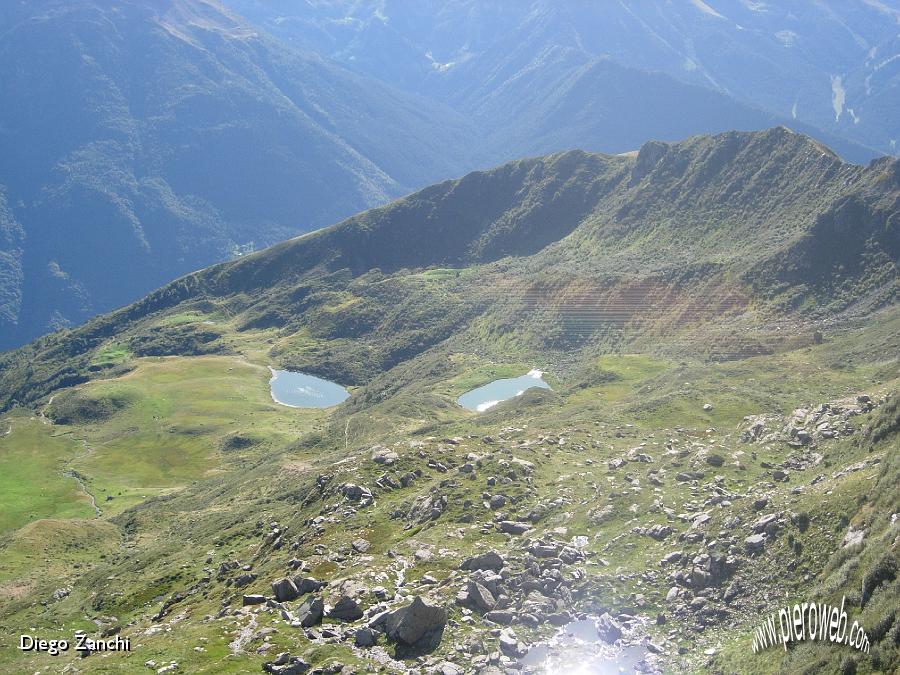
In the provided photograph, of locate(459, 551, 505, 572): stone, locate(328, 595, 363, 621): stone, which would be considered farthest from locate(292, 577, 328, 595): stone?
locate(459, 551, 505, 572): stone

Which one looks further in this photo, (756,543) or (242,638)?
(242,638)

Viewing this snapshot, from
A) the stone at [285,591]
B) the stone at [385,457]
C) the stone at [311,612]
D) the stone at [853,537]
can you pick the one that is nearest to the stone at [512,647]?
the stone at [311,612]

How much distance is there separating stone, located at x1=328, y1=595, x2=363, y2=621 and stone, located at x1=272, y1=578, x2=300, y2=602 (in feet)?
22.8

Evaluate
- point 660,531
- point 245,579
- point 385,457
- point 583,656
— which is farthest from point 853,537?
point 385,457

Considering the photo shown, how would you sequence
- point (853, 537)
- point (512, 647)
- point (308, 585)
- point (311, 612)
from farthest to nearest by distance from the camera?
point (308, 585)
point (311, 612)
point (512, 647)
point (853, 537)

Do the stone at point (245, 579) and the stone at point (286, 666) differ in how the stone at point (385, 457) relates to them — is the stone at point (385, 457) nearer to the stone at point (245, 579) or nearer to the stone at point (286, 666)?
the stone at point (245, 579)

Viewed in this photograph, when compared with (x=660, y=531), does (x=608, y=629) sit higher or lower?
lower

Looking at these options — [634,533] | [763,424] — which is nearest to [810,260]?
[763,424]

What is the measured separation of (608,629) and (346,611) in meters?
17.7

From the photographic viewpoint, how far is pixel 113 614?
8662cm

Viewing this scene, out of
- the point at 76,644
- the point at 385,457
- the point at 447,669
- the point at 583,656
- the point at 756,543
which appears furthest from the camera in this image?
the point at 385,457

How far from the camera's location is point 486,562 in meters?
55.6

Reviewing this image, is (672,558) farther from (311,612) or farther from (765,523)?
(311,612)

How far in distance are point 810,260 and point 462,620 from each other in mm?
167660
